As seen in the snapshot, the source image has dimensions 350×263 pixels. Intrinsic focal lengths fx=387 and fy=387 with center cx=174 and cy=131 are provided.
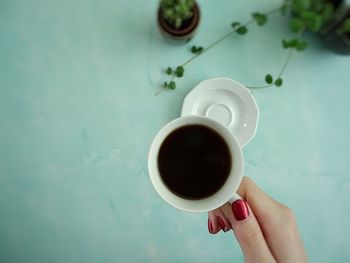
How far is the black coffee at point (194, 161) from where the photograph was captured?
0.58 meters

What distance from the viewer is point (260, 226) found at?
617 millimetres

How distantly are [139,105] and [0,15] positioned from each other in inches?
13.3

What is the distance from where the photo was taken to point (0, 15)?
0.79 meters

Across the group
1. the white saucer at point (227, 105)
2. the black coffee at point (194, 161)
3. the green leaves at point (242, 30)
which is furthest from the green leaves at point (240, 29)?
the black coffee at point (194, 161)

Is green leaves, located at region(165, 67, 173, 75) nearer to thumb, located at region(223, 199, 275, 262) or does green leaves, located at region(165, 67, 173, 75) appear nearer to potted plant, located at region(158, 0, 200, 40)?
potted plant, located at region(158, 0, 200, 40)

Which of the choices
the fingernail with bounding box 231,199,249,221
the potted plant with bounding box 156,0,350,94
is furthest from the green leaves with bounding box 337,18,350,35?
the fingernail with bounding box 231,199,249,221

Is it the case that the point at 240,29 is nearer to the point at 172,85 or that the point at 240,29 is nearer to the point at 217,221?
the point at 172,85

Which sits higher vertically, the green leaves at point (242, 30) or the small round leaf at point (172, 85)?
the green leaves at point (242, 30)

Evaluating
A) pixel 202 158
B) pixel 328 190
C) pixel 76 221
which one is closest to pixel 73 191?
pixel 76 221

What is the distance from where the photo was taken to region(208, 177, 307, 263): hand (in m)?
0.56

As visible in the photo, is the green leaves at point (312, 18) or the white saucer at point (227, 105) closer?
the green leaves at point (312, 18)

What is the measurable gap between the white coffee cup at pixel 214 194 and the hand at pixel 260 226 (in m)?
0.03

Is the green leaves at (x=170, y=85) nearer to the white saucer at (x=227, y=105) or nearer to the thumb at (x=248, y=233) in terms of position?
the white saucer at (x=227, y=105)

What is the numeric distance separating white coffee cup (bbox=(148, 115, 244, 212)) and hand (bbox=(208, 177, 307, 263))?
35 mm
